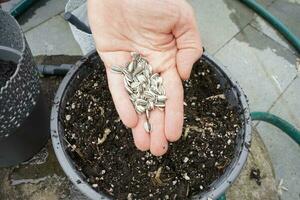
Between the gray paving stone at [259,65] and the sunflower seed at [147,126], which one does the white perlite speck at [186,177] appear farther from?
the gray paving stone at [259,65]

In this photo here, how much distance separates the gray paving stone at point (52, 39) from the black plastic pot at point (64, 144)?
58 centimetres

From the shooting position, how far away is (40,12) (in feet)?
5.50

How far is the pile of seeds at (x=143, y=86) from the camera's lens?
0.90 meters

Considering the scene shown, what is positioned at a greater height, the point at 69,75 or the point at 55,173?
the point at 69,75

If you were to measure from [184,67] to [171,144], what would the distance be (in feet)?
0.64

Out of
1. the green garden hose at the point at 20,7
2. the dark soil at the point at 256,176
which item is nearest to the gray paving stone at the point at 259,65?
the dark soil at the point at 256,176

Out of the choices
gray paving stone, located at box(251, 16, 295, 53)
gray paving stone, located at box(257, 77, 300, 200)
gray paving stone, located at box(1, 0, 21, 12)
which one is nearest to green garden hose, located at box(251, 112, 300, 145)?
gray paving stone, located at box(257, 77, 300, 200)

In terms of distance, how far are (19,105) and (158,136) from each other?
1.02ft

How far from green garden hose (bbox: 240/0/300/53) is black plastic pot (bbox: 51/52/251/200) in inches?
29.0

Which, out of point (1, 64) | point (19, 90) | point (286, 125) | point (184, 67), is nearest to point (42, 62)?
point (1, 64)

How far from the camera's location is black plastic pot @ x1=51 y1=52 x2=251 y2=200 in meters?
0.87

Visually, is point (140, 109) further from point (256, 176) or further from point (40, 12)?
point (40, 12)

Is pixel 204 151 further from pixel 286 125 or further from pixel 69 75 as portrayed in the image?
pixel 286 125

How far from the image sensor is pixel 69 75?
1.00 meters
